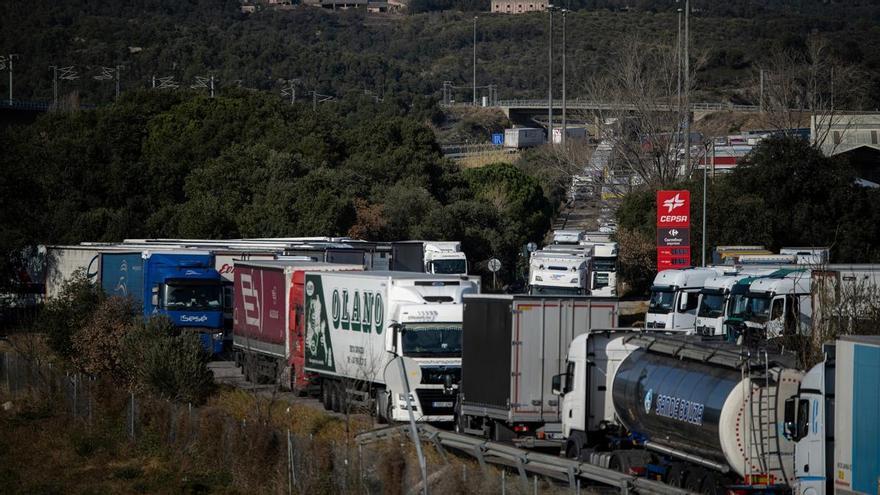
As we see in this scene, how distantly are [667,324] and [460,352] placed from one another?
1458cm

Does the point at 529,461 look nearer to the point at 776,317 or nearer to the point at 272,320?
the point at 272,320

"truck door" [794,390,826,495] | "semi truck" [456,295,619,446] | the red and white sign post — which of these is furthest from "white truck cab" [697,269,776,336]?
"truck door" [794,390,826,495]

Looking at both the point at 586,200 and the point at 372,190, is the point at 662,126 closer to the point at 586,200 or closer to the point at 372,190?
the point at 372,190

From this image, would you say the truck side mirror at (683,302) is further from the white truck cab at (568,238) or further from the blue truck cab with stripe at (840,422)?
the white truck cab at (568,238)

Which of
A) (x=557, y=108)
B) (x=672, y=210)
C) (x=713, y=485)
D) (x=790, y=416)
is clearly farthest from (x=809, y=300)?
(x=557, y=108)

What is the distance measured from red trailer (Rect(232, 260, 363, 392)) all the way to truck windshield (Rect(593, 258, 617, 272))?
80.9 feet

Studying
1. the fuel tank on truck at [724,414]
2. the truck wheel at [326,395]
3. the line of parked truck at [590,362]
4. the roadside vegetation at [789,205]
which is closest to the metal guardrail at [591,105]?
the roadside vegetation at [789,205]

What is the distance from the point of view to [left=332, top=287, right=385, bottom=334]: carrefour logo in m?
28.5

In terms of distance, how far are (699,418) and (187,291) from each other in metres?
23.9

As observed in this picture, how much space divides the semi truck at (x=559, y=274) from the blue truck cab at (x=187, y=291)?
55.6 feet

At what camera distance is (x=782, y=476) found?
1856cm

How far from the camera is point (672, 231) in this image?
4831cm

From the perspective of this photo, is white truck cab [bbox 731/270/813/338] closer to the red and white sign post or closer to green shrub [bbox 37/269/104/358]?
the red and white sign post

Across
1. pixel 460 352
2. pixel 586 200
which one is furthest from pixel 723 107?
pixel 460 352
